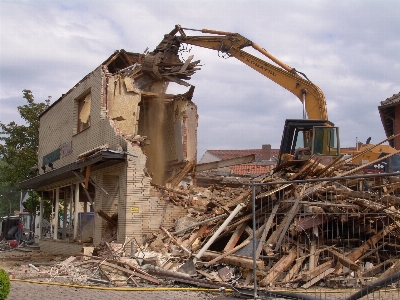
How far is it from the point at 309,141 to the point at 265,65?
418cm

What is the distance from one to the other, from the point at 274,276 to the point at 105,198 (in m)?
8.12

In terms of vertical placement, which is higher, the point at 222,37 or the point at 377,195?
the point at 222,37

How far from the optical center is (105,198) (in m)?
16.0

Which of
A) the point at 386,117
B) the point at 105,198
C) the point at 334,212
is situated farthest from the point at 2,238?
the point at 334,212

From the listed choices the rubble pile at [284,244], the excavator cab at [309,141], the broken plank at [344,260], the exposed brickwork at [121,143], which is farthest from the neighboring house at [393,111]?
the broken plank at [344,260]

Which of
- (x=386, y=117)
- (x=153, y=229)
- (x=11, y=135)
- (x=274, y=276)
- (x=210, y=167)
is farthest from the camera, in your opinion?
(x=11, y=135)

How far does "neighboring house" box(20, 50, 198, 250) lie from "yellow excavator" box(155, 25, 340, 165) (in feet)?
5.10

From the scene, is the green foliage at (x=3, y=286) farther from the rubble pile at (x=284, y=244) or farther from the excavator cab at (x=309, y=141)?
the excavator cab at (x=309, y=141)

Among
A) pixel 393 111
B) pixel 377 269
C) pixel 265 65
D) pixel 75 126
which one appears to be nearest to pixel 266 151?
pixel 393 111

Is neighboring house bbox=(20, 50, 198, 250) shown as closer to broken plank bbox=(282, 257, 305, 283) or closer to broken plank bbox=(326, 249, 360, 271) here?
broken plank bbox=(282, 257, 305, 283)

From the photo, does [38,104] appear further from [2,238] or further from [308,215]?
Result: [308,215]

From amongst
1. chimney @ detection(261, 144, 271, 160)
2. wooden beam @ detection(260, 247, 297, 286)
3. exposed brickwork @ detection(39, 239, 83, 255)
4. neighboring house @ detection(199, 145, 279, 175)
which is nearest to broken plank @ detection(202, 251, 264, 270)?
wooden beam @ detection(260, 247, 297, 286)

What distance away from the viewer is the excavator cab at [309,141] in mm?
14812

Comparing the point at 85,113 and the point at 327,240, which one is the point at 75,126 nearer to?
the point at 85,113
